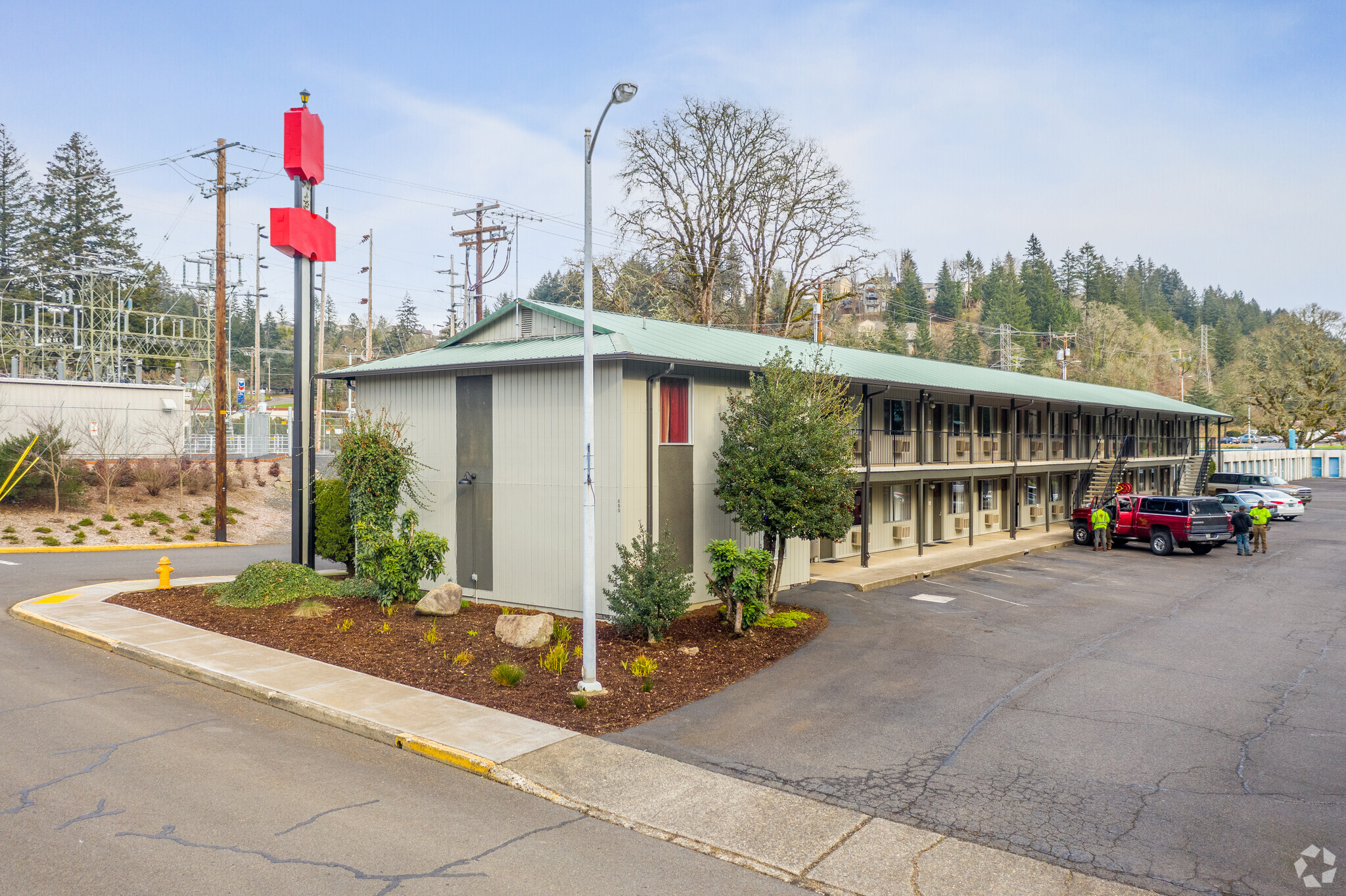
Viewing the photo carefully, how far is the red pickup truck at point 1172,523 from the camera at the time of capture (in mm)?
27000

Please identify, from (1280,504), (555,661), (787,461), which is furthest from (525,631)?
(1280,504)

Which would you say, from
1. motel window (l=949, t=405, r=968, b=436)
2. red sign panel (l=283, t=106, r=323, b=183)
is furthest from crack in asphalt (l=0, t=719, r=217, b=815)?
motel window (l=949, t=405, r=968, b=436)

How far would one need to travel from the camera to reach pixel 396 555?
15750 millimetres

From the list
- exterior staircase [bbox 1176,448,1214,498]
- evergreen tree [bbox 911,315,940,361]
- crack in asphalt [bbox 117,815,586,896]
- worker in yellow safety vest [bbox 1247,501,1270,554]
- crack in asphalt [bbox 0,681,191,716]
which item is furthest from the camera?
evergreen tree [bbox 911,315,940,361]

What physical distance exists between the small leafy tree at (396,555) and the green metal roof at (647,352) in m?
3.86

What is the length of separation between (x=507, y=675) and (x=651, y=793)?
4.04m

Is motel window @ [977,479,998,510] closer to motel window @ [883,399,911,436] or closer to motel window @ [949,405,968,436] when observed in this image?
motel window @ [949,405,968,436]

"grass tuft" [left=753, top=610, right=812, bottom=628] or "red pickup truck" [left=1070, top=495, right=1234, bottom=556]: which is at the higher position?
"red pickup truck" [left=1070, top=495, right=1234, bottom=556]

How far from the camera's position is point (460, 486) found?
1816cm

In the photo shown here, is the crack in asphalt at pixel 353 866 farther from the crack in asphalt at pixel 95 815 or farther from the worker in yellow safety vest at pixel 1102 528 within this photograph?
the worker in yellow safety vest at pixel 1102 528

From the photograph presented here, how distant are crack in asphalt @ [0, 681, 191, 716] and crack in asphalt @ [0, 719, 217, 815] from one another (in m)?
2.11

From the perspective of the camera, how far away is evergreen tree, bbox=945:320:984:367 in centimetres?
9456

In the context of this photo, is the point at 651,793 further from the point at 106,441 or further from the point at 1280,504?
the point at 1280,504

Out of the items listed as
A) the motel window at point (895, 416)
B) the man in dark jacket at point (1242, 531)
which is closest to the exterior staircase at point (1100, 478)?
the man in dark jacket at point (1242, 531)
